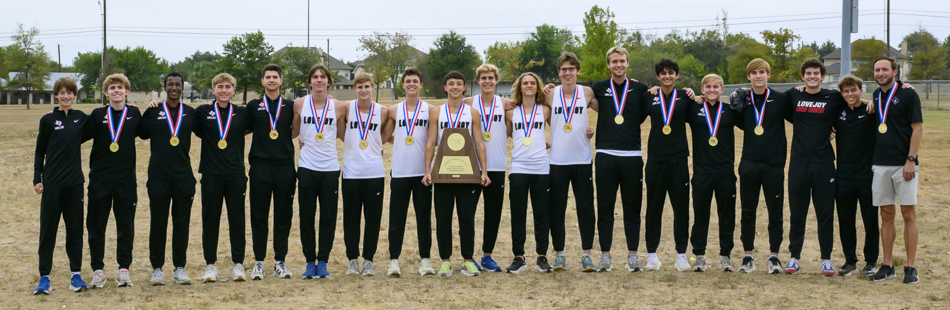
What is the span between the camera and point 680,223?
6.80 meters

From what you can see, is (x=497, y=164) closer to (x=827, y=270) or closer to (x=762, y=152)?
(x=762, y=152)

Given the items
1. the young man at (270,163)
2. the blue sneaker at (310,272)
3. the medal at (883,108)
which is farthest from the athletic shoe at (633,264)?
the young man at (270,163)

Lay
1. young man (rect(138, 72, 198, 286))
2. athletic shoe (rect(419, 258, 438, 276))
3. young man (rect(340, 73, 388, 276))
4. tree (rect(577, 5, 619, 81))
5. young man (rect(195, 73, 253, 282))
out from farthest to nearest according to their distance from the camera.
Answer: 1. tree (rect(577, 5, 619, 81))
2. athletic shoe (rect(419, 258, 438, 276))
3. young man (rect(340, 73, 388, 276))
4. young man (rect(195, 73, 253, 282))
5. young man (rect(138, 72, 198, 286))

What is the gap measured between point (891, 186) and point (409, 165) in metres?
4.39

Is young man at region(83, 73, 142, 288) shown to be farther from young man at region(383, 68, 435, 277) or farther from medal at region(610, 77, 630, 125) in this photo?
medal at region(610, 77, 630, 125)

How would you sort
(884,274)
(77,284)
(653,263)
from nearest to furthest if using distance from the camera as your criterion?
(77,284) < (884,274) < (653,263)

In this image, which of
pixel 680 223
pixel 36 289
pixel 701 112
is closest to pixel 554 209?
pixel 680 223

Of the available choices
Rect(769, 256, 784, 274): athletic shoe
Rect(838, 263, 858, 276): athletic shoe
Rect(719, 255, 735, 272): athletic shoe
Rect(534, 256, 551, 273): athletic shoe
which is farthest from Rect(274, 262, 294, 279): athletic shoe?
Rect(838, 263, 858, 276): athletic shoe

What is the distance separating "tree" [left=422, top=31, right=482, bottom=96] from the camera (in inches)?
2655

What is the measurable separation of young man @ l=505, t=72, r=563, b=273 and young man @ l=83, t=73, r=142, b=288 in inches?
134

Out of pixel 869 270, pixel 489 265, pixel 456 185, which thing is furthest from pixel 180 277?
pixel 869 270

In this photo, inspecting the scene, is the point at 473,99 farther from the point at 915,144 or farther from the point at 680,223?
the point at 915,144

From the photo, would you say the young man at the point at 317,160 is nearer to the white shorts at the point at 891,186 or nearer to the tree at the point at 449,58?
the white shorts at the point at 891,186

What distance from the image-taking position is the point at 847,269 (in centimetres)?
661
